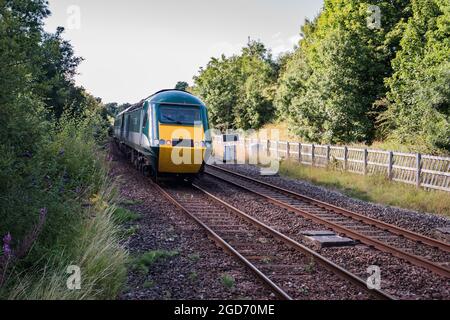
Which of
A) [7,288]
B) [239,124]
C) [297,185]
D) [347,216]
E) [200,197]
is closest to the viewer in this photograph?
[7,288]

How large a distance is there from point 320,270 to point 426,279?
4.79ft

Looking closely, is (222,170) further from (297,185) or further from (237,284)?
(237,284)

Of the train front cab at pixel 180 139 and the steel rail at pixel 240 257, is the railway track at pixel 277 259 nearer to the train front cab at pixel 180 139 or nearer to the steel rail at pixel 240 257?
the steel rail at pixel 240 257

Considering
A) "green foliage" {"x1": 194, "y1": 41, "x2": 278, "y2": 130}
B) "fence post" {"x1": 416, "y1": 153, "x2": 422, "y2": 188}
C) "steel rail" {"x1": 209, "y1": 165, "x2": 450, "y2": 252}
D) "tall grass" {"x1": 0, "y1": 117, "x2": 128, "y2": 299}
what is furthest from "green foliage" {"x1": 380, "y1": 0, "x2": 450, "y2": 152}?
"green foliage" {"x1": 194, "y1": 41, "x2": 278, "y2": 130}

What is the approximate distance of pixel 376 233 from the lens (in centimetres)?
899

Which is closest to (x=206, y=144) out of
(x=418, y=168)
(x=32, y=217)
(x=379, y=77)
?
(x=418, y=168)

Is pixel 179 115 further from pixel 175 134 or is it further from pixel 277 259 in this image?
pixel 277 259

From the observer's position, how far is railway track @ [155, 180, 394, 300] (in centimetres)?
562

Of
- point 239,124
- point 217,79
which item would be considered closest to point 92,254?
point 239,124

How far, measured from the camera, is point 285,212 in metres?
10.9

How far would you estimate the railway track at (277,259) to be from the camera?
5.62m

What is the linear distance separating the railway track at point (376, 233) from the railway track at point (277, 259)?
1477 mm

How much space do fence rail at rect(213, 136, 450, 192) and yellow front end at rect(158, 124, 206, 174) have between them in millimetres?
6783

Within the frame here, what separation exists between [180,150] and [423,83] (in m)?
11.1
